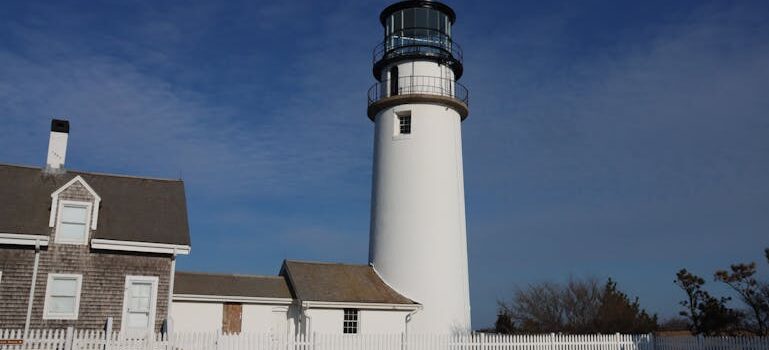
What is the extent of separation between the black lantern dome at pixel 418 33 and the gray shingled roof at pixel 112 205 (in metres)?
9.88

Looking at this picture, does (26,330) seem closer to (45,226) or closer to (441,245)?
(45,226)

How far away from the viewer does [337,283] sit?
23.7 metres

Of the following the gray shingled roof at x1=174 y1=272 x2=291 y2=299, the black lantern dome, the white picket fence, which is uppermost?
the black lantern dome

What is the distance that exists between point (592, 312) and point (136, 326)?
67.3 ft

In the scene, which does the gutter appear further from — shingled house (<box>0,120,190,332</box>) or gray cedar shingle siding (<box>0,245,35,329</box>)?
gray cedar shingle siding (<box>0,245,35,329</box>)

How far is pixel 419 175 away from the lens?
82.4 ft

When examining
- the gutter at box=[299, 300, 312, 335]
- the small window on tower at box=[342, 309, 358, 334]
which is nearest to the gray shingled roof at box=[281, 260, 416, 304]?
the gutter at box=[299, 300, 312, 335]

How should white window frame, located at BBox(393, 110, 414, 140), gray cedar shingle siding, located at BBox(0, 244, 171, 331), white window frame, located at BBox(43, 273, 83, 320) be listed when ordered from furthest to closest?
1. white window frame, located at BBox(393, 110, 414, 140)
2. white window frame, located at BBox(43, 273, 83, 320)
3. gray cedar shingle siding, located at BBox(0, 244, 171, 331)

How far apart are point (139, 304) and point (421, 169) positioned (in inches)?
426

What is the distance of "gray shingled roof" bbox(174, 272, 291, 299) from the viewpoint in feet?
71.3

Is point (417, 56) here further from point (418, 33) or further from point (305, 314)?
point (305, 314)

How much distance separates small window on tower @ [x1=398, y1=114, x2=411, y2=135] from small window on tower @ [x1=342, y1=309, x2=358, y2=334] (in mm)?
6849

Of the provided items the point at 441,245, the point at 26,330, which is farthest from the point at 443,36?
the point at 26,330

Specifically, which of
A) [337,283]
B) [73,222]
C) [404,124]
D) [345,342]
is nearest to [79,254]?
[73,222]
